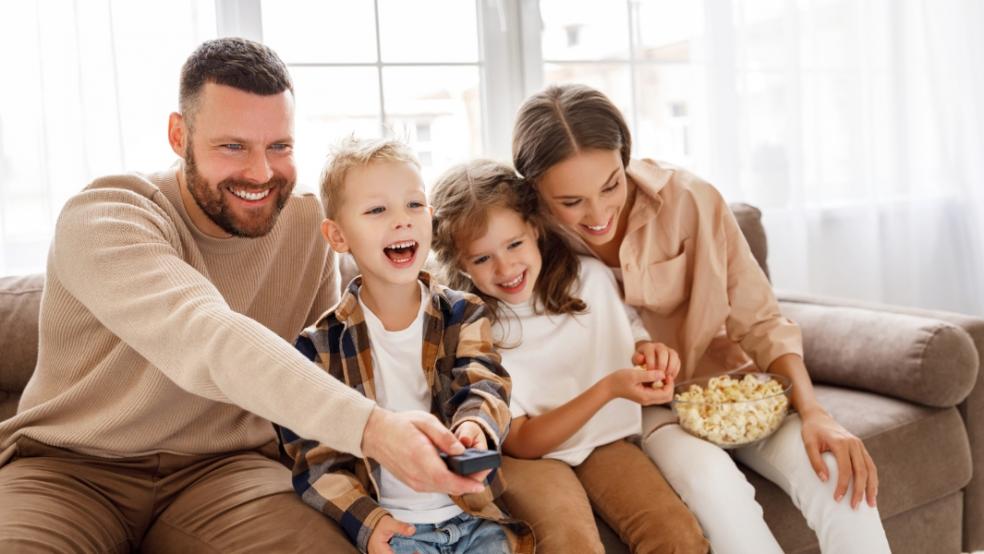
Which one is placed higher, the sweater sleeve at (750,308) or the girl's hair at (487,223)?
the girl's hair at (487,223)

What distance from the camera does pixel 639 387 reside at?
1.71 meters

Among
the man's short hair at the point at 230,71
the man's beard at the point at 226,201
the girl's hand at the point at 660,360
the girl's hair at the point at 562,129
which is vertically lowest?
the girl's hand at the point at 660,360

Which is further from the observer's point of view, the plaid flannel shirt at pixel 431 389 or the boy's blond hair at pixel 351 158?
the boy's blond hair at pixel 351 158

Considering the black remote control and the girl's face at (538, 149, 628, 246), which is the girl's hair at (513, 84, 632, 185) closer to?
the girl's face at (538, 149, 628, 246)

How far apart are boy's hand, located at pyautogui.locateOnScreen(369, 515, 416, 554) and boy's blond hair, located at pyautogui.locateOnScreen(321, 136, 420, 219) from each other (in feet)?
1.82

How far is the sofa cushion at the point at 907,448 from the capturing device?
6.71ft

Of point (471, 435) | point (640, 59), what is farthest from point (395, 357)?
point (640, 59)

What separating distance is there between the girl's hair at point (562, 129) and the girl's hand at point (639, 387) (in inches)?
18.8

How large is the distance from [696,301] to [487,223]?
55 centimetres

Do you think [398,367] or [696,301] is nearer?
[398,367]

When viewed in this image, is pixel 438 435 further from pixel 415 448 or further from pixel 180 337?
pixel 180 337

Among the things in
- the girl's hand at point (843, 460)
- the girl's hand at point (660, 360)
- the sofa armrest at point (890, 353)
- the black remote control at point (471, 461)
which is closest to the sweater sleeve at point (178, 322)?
the black remote control at point (471, 461)

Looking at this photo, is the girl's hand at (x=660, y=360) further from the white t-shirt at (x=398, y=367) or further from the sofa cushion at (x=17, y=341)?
the sofa cushion at (x=17, y=341)

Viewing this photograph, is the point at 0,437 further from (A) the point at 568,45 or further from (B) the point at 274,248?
(A) the point at 568,45
